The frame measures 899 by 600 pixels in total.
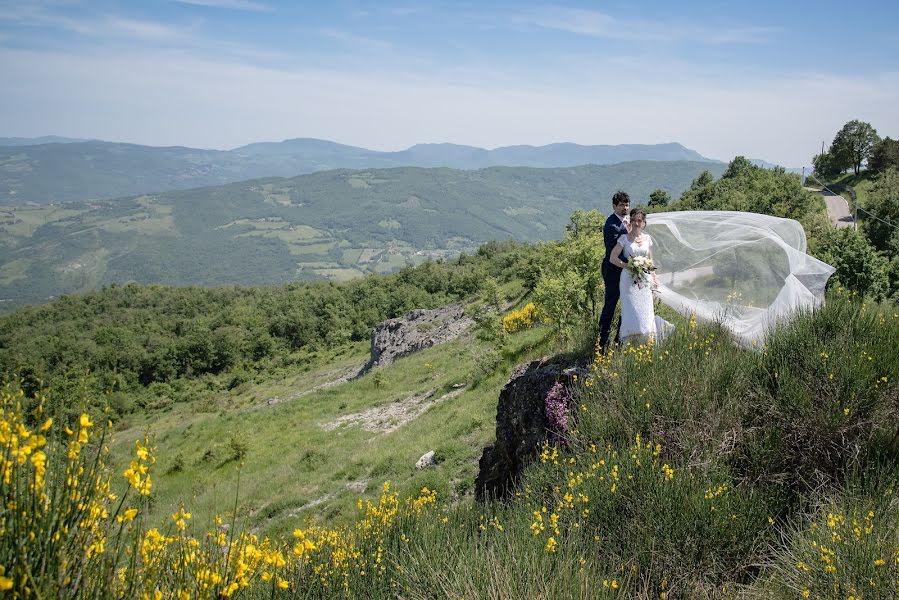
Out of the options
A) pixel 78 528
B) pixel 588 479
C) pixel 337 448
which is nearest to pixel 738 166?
pixel 337 448

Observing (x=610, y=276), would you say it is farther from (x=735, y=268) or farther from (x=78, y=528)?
(x=78, y=528)

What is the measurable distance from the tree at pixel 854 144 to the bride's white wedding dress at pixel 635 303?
81562mm

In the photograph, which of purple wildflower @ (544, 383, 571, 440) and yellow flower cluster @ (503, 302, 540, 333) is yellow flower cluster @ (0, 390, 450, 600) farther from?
yellow flower cluster @ (503, 302, 540, 333)

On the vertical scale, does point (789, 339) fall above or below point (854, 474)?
above

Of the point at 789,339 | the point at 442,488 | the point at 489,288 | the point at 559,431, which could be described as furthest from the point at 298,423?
the point at 789,339

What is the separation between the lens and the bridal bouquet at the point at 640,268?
8.28 m

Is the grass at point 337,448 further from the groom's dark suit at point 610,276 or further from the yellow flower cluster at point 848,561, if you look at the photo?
the yellow flower cluster at point 848,561

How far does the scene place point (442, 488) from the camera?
1170cm

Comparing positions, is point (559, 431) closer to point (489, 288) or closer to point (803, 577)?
point (803, 577)

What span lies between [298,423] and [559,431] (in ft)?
73.0

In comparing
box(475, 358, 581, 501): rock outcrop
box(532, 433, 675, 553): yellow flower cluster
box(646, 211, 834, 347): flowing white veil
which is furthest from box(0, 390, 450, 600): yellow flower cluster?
box(646, 211, 834, 347): flowing white veil

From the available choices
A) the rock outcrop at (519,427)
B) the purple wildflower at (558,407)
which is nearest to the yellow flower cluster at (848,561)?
the purple wildflower at (558,407)

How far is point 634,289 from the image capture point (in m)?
8.33

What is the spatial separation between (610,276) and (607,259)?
0.30 m
